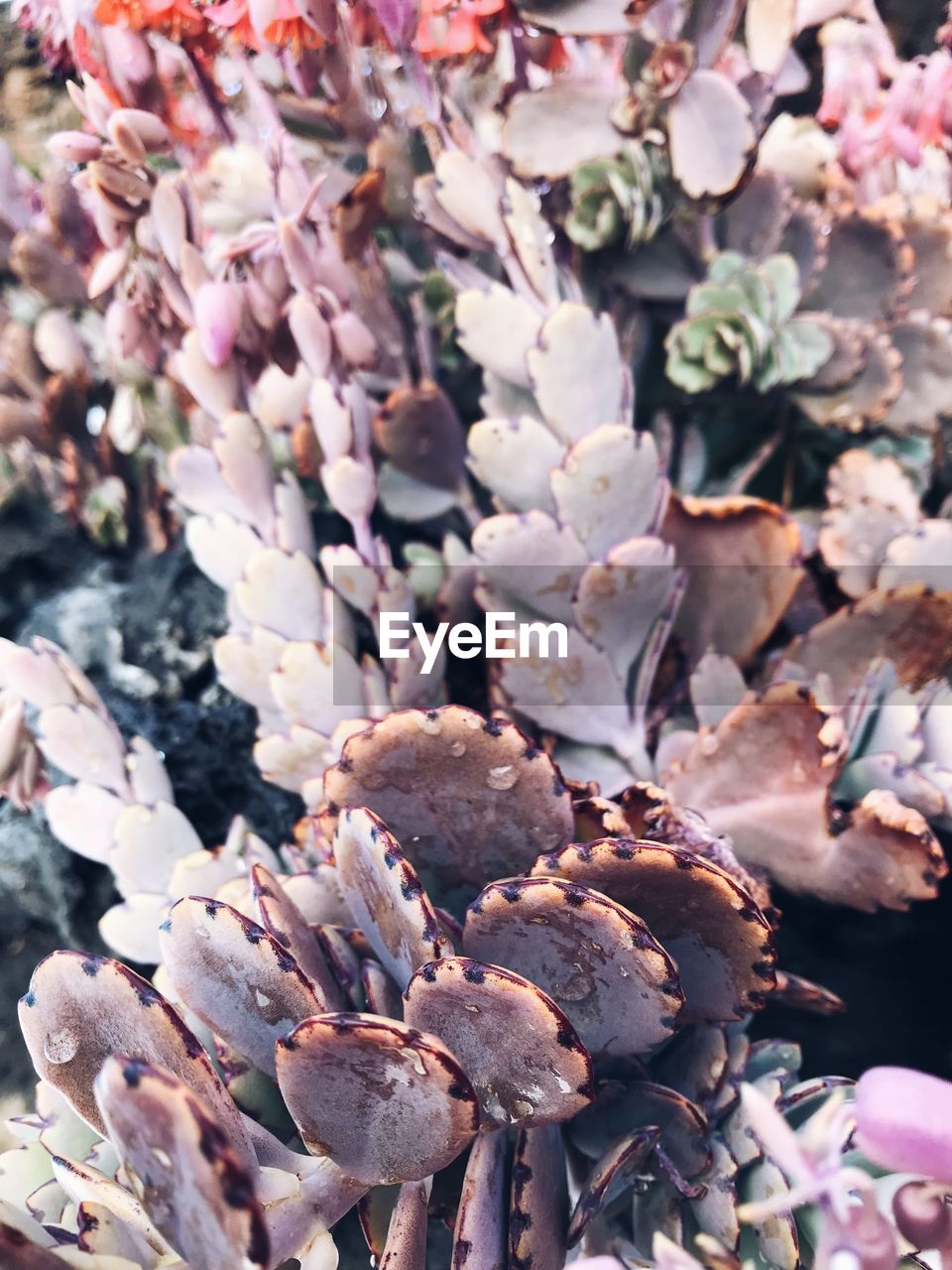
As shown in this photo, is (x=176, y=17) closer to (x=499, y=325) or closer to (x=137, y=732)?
(x=499, y=325)

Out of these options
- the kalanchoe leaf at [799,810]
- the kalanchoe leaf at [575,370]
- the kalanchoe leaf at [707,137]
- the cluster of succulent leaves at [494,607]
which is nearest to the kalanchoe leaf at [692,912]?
the cluster of succulent leaves at [494,607]

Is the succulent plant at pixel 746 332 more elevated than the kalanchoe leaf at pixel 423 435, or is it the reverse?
the succulent plant at pixel 746 332

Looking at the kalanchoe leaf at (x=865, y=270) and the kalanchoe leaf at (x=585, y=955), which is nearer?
the kalanchoe leaf at (x=585, y=955)

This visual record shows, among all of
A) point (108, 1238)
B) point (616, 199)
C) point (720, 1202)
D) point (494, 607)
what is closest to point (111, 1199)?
point (108, 1238)

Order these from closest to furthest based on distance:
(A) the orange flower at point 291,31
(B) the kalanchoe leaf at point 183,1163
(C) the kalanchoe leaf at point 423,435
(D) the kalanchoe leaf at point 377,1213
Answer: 1. (B) the kalanchoe leaf at point 183,1163
2. (D) the kalanchoe leaf at point 377,1213
3. (A) the orange flower at point 291,31
4. (C) the kalanchoe leaf at point 423,435

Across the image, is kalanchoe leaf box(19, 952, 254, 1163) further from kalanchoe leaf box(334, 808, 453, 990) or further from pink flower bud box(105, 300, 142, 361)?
pink flower bud box(105, 300, 142, 361)

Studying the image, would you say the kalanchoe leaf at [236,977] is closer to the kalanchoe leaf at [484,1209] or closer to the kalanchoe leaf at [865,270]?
the kalanchoe leaf at [484,1209]
